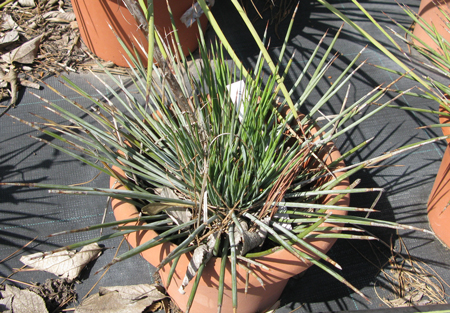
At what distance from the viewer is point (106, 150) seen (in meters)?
0.77

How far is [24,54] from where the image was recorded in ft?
5.01

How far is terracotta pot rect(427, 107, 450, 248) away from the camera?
1.11 metres

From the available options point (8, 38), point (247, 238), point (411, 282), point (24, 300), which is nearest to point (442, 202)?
point (411, 282)

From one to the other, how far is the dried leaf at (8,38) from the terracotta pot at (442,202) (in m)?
1.78

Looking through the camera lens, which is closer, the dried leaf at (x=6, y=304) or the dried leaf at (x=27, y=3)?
the dried leaf at (x=6, y=304)

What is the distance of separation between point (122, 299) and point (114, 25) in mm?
1008

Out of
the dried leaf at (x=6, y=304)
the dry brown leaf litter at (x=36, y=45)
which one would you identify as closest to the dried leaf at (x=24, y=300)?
the dried leaf at (x=6, y=304)

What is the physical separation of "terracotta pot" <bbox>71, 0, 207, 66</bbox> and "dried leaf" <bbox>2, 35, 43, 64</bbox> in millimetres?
240

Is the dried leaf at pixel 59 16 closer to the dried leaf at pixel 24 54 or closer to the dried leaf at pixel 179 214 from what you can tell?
the dried leaf at pixel 24 54

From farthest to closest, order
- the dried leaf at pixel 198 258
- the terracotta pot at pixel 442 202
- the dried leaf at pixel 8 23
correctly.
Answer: the dried leaf at pixel 8 23 → the terracotta pot at pixel 442 202 → the dried leaf at pixel 198 258

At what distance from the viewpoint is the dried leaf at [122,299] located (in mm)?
1007

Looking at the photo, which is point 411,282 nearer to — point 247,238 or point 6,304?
point 247,238

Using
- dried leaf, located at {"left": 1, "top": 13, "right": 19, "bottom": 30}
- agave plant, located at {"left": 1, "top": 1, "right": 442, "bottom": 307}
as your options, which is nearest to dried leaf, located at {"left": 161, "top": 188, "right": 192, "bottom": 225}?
agave plant, located at {"left": 1, "top": 1, "right": 442, "bottom": 307}

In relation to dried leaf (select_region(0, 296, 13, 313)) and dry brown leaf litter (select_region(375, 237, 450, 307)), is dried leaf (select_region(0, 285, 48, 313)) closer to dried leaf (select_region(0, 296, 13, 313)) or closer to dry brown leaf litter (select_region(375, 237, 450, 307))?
dried leaf (select_region(0, 296, 13, 313))
